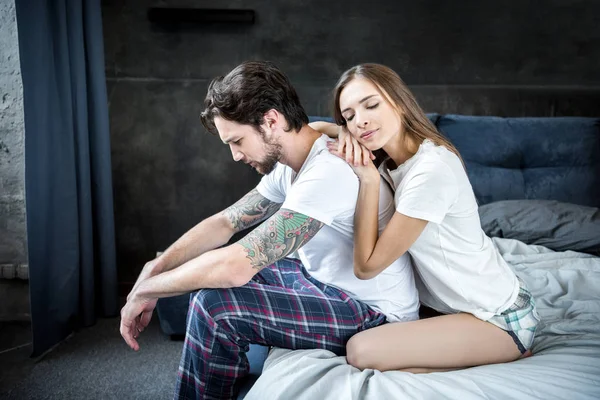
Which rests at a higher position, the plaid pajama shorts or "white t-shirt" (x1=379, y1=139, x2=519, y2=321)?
"white t-shirt" (x1=379, y1=139, x2=519, y2=321)

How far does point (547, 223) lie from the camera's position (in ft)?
6.77

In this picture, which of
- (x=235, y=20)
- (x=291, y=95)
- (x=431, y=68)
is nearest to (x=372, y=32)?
(x=431, y=68)

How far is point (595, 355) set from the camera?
1.29 meters

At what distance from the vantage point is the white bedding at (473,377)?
1100mm

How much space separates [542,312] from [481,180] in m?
0.90

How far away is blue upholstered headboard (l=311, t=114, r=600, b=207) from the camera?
92.8 inches

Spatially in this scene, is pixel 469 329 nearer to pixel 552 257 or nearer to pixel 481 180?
pixel 552 257

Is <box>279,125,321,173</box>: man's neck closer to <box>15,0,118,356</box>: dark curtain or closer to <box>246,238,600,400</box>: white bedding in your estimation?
<box>246,238,600,400</box>: white bedding

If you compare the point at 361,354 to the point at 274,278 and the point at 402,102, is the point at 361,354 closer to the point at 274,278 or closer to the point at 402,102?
the point at 274,278

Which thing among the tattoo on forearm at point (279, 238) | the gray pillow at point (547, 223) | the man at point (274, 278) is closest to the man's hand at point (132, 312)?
the man at point (274, 278)

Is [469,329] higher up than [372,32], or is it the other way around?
[372,32]

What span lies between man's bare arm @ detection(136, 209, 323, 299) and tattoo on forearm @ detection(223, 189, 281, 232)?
0.46 metres

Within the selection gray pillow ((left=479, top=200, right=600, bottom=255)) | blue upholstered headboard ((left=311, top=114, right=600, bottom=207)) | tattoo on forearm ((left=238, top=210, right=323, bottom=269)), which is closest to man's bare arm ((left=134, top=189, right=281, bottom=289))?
tattoo on forearm ((left=238, top=210, right=323, bottom=269))

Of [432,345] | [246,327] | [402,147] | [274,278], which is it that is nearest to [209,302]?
[246,327]
